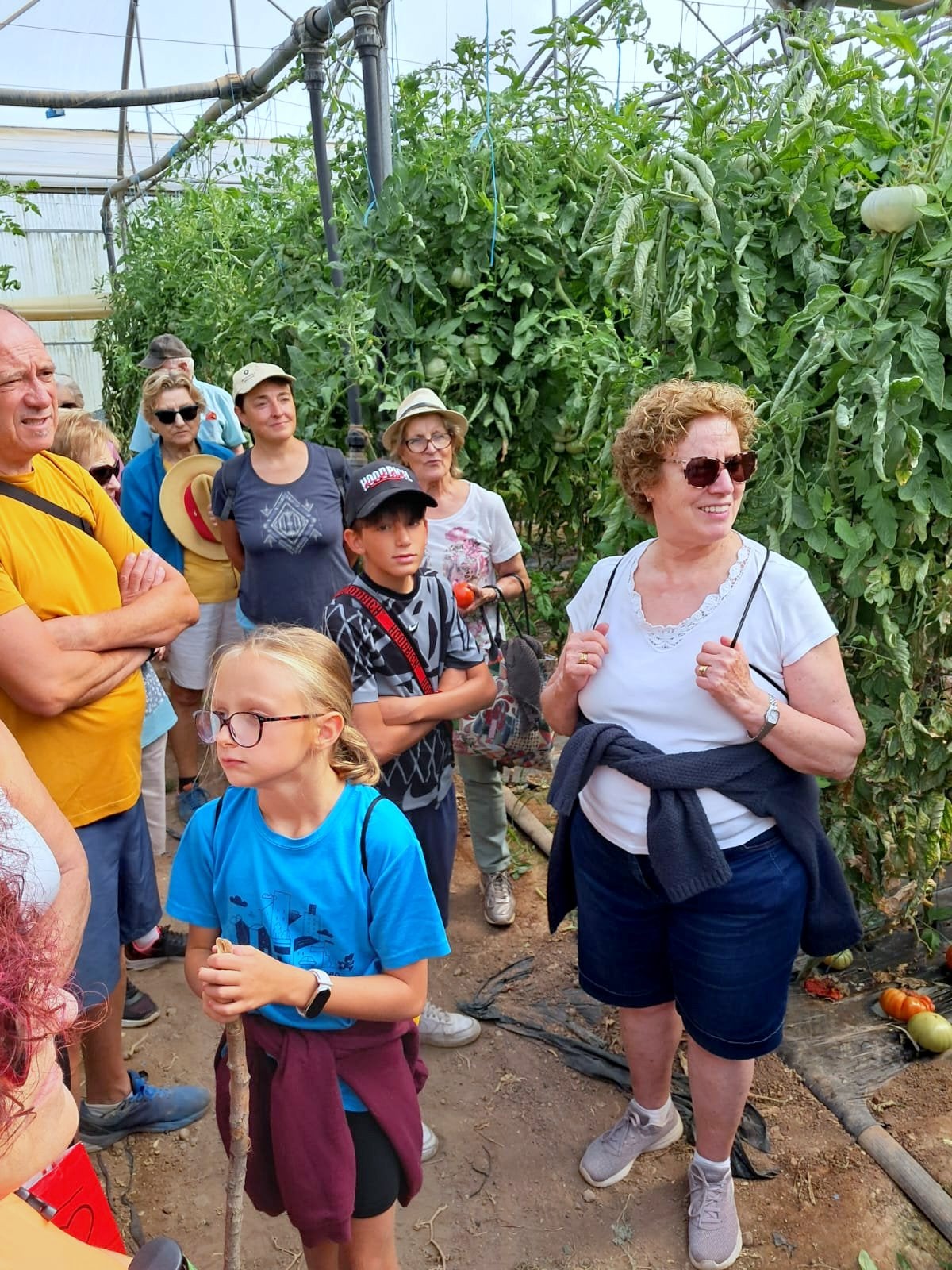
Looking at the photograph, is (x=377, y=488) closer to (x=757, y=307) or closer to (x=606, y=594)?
(x=606, y=594)

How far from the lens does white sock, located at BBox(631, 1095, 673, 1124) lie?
2.19 metres

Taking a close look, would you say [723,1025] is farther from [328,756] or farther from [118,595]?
[118,595]

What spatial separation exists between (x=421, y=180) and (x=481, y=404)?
770 mm

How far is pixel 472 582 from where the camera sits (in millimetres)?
2906

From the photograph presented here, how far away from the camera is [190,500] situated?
3.56 m

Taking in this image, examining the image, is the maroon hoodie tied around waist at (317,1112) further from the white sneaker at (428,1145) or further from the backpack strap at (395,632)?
the backpack strap at (395,632)

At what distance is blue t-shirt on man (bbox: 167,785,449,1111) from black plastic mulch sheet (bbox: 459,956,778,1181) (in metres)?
1.14

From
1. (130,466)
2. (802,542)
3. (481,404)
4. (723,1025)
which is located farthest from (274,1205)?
(130,466)

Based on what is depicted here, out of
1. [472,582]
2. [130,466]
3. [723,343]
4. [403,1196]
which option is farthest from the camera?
[130,466]

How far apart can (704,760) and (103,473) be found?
223 centimetres

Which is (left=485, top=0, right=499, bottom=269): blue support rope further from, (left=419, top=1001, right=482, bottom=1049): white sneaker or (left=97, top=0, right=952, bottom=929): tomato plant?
(left=419, top=1001, right=482, bottom=1049): white sneaker

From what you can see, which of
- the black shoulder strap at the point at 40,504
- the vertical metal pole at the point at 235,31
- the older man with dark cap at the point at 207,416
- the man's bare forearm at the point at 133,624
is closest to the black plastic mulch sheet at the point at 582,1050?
the man's bare forearm at the point at 133,624

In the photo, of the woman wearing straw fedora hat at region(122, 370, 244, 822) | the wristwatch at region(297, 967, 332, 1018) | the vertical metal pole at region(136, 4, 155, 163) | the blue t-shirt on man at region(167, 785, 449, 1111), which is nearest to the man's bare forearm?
the blue t-shirt on man at region(167, 785, 449, 1111)

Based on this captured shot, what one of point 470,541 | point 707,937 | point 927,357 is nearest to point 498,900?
point 470,541
